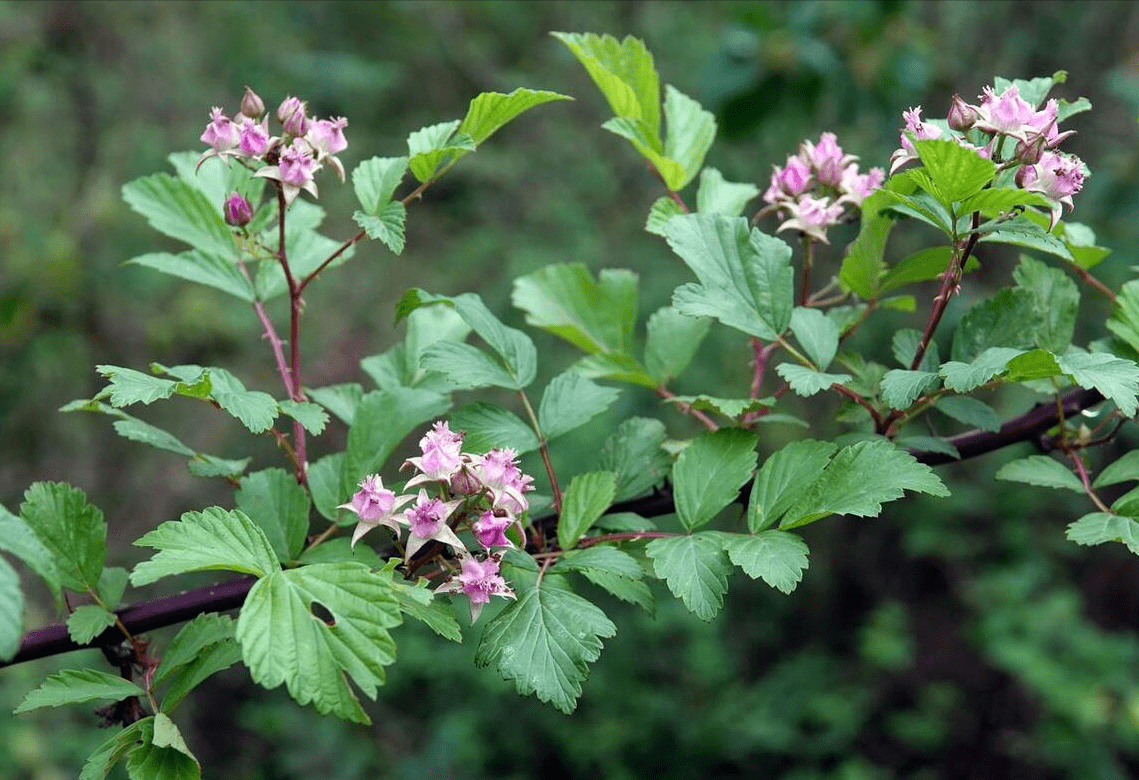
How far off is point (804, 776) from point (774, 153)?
2.26m

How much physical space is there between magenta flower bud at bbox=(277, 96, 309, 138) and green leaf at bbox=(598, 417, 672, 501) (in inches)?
14.4

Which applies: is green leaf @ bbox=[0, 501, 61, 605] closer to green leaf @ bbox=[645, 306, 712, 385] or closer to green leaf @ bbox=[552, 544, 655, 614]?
green leaf @ bbox=[552, 544, 655, 614]

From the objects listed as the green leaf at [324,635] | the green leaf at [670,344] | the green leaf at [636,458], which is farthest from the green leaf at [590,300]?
the green leaf at [324,635]

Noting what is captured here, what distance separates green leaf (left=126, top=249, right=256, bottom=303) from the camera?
0.95 metres

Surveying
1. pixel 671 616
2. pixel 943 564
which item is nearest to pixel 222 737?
pixel 671 616

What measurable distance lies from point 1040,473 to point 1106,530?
0.34ft

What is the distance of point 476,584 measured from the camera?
0.73 meters

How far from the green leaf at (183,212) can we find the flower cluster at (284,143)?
153mm

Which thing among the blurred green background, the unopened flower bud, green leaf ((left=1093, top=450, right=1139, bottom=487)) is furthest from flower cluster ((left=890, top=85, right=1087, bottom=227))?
the blurred green background

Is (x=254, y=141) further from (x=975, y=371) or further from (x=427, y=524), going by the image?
(x=975, y=371)

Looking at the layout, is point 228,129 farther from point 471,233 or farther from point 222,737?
point 471,233

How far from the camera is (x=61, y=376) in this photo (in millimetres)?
3590

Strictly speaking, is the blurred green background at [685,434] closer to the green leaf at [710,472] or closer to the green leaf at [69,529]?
the green leaf at [710,472]

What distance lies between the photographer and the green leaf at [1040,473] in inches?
33.6
